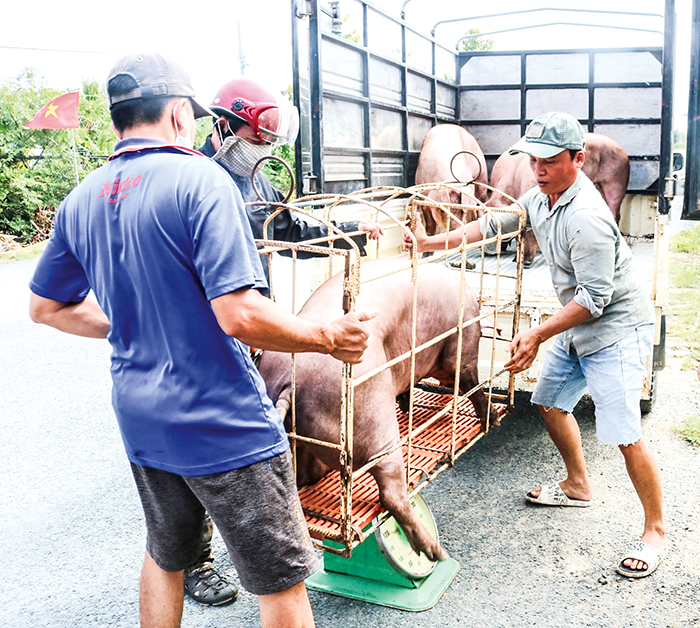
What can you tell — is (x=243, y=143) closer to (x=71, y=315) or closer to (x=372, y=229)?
(x=372, y=229)

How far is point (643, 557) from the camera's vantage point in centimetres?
281

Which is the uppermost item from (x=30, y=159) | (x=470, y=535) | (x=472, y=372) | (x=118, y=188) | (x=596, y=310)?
(x=30, y=159)

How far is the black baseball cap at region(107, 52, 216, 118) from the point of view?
171 centimetres

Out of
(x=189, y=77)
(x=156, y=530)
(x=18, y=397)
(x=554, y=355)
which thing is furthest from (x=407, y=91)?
(x=156, y=530)

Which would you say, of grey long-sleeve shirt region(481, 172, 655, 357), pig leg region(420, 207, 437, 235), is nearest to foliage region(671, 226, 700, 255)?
pig leg region(420, 207, 437, 235)

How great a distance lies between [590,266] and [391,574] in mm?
1482

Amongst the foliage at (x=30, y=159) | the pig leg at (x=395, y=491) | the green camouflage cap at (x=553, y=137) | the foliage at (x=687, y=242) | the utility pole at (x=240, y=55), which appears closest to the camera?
the pig leg at (x=395, y=491)

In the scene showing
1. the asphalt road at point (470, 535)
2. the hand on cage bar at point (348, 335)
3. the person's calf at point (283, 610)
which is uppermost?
the hand on cage bar at point (348, 335)

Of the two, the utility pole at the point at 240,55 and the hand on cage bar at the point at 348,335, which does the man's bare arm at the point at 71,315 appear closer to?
the hand on cage bar at the point at 348,335

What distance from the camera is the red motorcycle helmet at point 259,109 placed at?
8.59ft

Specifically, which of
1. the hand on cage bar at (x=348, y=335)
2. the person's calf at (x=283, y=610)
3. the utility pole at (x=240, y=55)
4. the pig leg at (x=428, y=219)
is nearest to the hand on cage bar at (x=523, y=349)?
the hand on cage bar at (x=348, y=335)

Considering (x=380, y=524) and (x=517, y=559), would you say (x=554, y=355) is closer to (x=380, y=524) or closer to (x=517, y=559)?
(x=517, y=559)

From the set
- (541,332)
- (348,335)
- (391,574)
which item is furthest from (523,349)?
(348,335)

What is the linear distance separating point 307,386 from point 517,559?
135 centimetres
